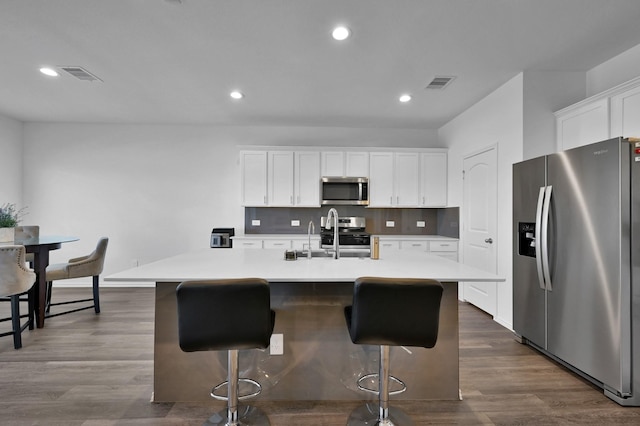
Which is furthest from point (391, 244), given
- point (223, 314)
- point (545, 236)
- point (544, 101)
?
point (223, 314)

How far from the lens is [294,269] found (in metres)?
1.91

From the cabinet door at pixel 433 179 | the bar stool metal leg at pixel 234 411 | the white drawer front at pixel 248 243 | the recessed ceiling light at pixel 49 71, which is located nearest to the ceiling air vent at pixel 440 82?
the cabinet door at pixel 433 179

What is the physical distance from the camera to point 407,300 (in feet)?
4.95

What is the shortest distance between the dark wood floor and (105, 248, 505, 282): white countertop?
2.78ft

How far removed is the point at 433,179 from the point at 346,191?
1364 mm

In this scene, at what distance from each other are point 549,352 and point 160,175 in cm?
535

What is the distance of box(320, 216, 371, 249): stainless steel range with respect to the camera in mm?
4766

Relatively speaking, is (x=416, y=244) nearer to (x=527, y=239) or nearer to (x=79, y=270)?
(x=527, y=239)

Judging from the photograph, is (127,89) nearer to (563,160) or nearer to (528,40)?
(528,40)

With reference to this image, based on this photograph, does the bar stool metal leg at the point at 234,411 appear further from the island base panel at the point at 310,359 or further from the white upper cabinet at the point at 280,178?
the white upper cabinet at the point at 280,178

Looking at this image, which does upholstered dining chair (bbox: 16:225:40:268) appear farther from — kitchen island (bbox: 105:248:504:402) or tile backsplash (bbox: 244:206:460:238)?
kitchen island (bbox: 105:248:504:402)

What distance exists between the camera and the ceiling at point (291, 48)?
88.2 inches

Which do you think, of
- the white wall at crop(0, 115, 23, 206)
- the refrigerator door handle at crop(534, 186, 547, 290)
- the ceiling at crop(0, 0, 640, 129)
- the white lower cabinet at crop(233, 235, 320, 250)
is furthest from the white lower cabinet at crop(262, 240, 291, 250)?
the white wall at crop(0, 115, 23, 206)

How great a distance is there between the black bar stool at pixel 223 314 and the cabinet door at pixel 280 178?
345 centimetres
